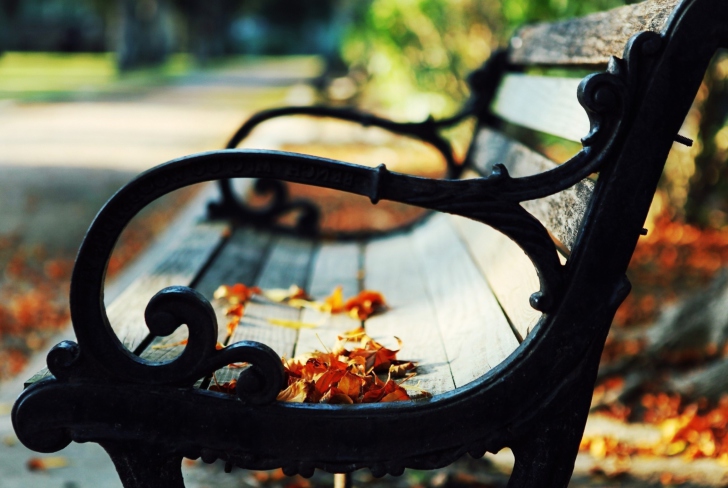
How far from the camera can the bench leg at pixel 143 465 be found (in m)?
1.51

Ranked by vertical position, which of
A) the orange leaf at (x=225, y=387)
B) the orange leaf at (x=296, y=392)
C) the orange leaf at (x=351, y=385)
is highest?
the orange leaf at (x=351, y=385)

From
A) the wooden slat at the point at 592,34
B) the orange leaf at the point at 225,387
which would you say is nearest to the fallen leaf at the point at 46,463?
the orange leaf at the point at 225,387

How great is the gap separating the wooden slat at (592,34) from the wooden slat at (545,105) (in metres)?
0.06

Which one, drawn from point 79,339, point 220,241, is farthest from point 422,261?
point 79,339

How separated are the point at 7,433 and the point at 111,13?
3851cm

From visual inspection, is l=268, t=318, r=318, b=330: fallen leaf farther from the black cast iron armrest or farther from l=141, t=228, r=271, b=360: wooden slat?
the black cast iron armrest

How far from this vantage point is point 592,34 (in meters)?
1.90

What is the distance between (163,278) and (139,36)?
3229 centimetres

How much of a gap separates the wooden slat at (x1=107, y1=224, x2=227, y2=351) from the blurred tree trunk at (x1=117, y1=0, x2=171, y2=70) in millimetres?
29549

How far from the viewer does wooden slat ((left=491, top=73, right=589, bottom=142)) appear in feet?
6.11

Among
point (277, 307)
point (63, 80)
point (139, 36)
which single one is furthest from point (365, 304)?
point (139, 36)

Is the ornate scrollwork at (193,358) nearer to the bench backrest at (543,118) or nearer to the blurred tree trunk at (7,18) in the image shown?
the bench backrest at (543,118)

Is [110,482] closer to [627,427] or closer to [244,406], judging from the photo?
[244,406]

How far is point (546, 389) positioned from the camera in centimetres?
150
